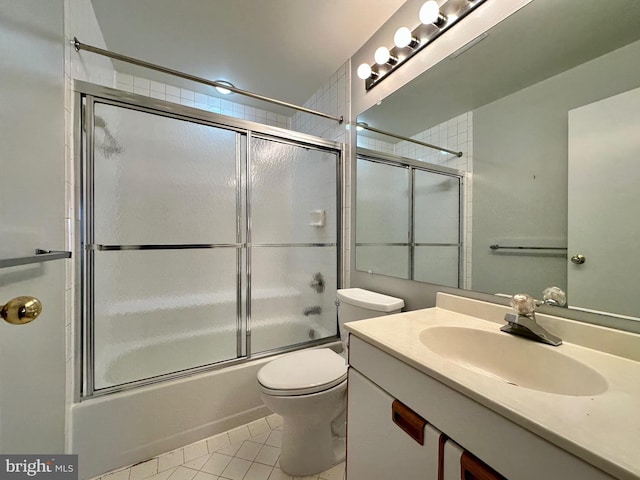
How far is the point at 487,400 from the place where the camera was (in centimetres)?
45

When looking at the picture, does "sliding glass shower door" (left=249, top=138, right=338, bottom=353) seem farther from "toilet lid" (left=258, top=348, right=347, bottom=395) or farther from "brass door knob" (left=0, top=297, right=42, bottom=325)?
"brass door knob" (left=0, top=297, right=42, bottom=325)

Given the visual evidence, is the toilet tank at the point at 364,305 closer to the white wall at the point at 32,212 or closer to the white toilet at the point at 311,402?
the white toilet at the point at 311,402

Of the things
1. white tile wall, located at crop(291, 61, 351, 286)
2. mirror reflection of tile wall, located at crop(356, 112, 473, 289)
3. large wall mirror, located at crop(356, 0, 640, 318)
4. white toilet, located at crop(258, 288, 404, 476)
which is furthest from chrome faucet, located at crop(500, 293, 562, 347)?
white tile wall, located at crop(291, 61, 351, 286)

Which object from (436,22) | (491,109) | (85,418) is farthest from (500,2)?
(85,418)

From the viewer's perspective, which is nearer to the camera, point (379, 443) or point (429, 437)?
point (429, 437)

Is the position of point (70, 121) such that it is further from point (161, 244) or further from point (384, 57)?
point (384, 57)

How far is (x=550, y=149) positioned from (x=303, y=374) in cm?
128

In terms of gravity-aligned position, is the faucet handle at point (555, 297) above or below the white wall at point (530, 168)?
below

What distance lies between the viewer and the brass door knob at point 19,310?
1.71ft

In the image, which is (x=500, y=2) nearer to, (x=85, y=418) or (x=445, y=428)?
(x=445, y=428)

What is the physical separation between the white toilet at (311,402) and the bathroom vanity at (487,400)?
28 centimetres
